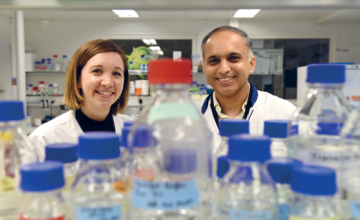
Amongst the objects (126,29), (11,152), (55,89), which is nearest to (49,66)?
(55,89)

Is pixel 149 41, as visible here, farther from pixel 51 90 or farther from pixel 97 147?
pixel 97 147

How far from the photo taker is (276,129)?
59 centimetres

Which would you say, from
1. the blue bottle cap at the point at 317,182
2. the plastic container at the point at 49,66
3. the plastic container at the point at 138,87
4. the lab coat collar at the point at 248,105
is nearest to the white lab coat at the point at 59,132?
the lab coat collar at the point at 248,105

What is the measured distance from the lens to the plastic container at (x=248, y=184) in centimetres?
41

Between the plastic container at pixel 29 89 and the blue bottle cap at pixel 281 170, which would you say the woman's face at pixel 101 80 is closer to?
the blue bottle cap at pixel 281 170

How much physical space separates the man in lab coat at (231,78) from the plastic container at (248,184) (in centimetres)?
124

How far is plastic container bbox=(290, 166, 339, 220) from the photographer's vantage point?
1.27ft

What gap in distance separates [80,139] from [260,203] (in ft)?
1.00

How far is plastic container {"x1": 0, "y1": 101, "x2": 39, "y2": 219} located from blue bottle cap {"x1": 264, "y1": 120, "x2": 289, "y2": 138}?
49cm

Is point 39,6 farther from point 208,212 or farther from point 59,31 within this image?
point 59,31

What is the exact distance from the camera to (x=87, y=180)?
18.3 inches

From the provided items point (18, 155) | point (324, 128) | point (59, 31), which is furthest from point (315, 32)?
point (18, 155)

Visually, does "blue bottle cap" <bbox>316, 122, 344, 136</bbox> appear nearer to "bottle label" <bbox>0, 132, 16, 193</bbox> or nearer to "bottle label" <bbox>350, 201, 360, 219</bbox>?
"bottle label" <bbox>350, 201, 360, 219</bbox>

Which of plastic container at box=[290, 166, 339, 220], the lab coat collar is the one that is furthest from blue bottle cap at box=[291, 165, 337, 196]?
the lab coat collar
